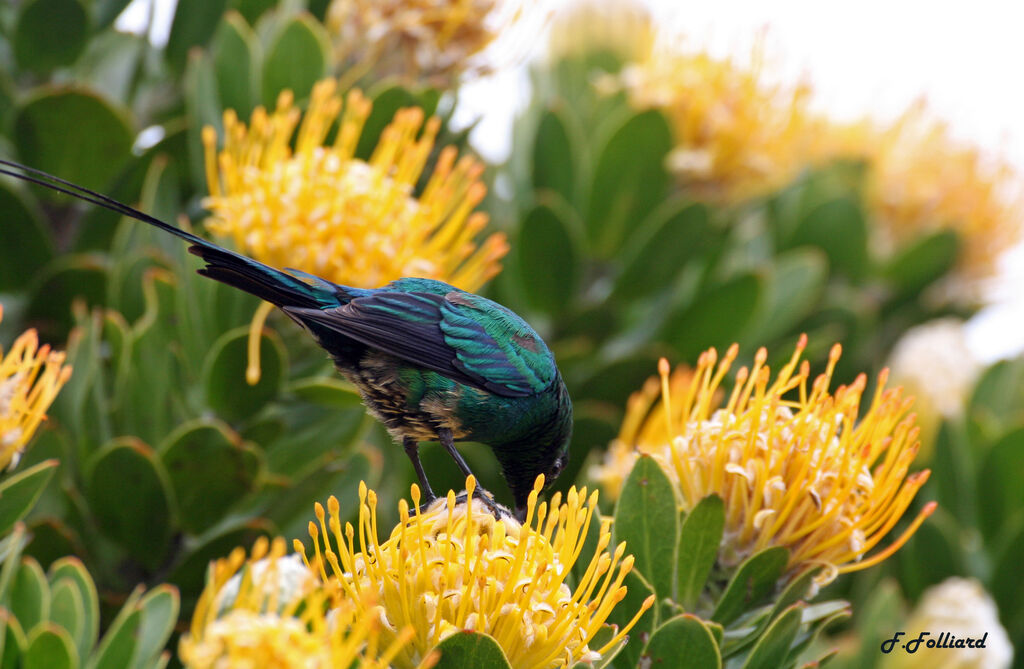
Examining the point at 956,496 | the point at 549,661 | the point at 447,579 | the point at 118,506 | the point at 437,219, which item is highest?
the point at 437,219

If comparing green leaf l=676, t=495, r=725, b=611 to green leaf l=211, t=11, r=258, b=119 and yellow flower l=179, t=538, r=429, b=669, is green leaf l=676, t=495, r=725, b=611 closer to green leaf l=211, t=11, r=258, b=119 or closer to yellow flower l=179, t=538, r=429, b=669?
yellow flower l=179, t=538, r=429, b=669

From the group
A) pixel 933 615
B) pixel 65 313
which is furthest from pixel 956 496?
pixel 65 313

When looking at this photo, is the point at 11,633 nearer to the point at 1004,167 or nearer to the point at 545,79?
the point at 545,79

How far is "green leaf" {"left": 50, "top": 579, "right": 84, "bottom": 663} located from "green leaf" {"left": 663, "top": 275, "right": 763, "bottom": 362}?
1.56 m

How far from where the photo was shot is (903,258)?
3.25 m

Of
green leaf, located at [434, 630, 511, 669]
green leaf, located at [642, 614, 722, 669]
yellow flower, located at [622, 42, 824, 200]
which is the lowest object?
green leaf, located at [642, 614, 722, 669]

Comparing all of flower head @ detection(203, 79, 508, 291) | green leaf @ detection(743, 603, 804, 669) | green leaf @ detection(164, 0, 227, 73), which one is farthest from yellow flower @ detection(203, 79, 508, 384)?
green leaf @ detection(743, 603, 804, 669)

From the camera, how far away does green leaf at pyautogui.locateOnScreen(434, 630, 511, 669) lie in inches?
49.3

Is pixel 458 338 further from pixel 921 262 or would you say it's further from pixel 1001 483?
pixel 921 262

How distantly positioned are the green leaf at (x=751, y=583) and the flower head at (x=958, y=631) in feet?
3.36

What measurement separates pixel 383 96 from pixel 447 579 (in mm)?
1333

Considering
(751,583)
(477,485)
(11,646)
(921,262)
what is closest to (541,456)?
(477,485)

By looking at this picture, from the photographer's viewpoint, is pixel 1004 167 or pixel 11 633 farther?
pixel 1004 167

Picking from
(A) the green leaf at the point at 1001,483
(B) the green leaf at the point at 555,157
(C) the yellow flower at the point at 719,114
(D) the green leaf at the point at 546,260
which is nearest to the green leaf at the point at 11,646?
(D) the green leaf at the point at 546,260
